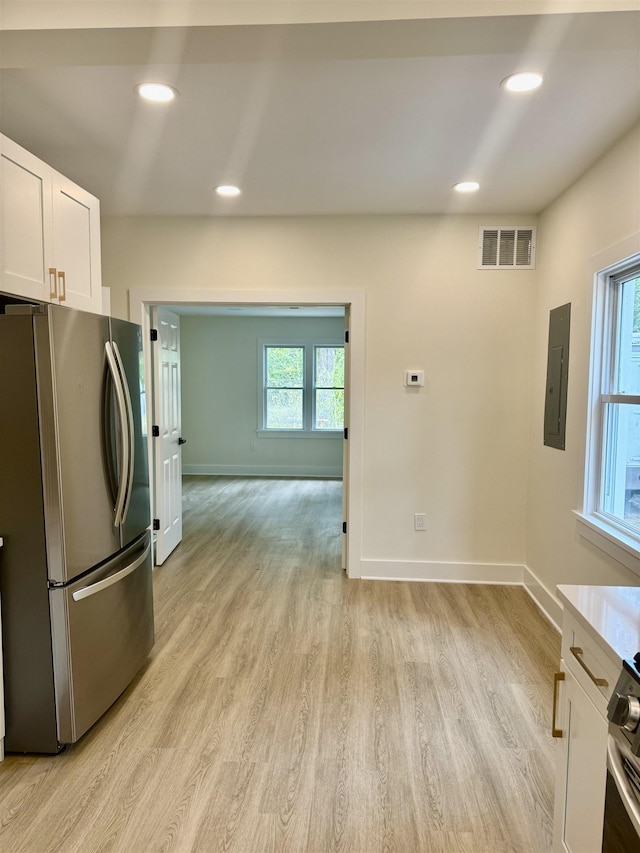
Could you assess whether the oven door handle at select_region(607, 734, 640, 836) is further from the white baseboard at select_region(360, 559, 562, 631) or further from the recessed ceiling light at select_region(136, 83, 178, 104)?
the white baseboard at select_region(360, 559, 562, 631)

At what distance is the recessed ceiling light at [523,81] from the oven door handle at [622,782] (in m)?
2.08

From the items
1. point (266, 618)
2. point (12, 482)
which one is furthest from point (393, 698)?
point (12, 482)

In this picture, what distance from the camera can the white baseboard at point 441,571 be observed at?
368 centimetres

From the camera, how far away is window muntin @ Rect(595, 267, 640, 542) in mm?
2395

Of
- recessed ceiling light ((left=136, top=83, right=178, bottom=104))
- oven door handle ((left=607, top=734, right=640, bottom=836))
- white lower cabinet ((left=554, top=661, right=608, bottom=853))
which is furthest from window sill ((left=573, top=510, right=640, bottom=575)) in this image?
recessed ceiling light ((left=136, top=83, right=178, bottom=104))

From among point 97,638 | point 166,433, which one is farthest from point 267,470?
point 97,638

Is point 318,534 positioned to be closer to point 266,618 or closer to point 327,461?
point 266,618

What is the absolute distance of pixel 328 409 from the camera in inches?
315

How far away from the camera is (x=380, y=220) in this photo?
3.55m

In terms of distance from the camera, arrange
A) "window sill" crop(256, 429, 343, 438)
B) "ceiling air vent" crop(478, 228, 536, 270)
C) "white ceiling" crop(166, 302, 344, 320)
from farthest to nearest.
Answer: "window sill" crop(256, 429, 343, 438)
"white ceiling" crop(166, 302, 344, 320)
"ceiling air vent" crop(478, 228, 536, 270)

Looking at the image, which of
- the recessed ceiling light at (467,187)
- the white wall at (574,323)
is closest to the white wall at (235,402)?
the white wall at (574,323)

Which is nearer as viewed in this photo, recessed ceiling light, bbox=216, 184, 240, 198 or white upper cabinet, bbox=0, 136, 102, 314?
white upper cabinet, bbox=0, 136, 102, 314

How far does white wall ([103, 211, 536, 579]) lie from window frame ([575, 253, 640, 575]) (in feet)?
3.11

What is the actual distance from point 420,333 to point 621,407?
145 cm
